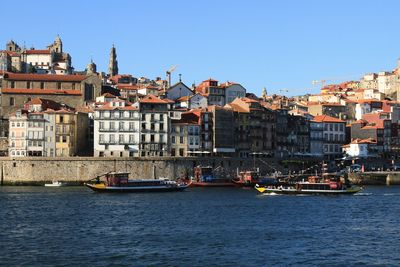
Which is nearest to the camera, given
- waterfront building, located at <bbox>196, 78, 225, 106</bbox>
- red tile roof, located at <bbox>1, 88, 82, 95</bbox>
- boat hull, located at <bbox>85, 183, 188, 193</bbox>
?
boat hull, located at <bbox>85, 183, 188, 193</bbox>

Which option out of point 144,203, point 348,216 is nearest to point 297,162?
point 144,203

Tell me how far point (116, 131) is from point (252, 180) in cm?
2207

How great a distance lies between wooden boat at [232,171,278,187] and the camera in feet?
347

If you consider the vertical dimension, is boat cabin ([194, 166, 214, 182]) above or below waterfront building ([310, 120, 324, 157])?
below

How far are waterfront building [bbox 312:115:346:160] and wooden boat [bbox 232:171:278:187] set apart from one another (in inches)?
1252

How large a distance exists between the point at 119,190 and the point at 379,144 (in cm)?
6304

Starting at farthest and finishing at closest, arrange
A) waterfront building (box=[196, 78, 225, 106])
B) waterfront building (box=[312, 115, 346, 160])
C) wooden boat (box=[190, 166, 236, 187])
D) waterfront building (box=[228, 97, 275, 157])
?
waterfront building (box=[196, 78, 225, 106]), waterfront building (box=[312, 115, 346, 160]), waterfront building (box=[228, 97, 275, 157]), wooden boat (box=[190, 166, 236, 187])

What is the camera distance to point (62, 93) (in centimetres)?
13288

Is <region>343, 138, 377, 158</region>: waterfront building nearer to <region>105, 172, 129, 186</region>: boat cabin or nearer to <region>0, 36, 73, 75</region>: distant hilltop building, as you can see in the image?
<region>105, 172, 129, 186</region>: boat cabin

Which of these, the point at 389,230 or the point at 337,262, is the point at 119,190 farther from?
the point at 337,262

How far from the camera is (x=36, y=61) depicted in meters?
179

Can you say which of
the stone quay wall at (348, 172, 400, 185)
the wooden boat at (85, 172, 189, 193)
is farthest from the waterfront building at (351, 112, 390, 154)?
the wooden boat at (85, 172, 189, 193)

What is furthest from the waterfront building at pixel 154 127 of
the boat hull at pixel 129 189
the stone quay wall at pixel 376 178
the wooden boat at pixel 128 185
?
the stone quay wall at pixel 376 178

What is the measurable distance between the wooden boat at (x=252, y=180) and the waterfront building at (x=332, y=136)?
31.8 meters
